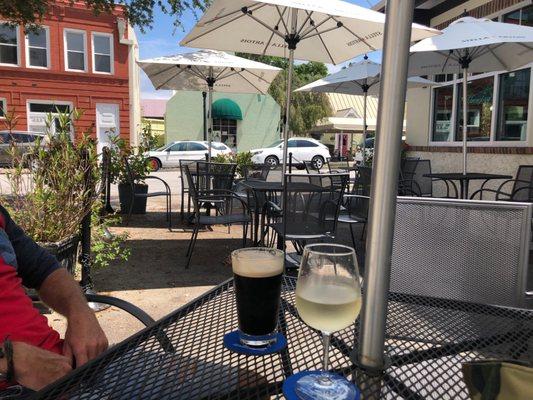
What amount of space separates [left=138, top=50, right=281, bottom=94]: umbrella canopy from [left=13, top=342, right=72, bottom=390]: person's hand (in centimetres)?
566

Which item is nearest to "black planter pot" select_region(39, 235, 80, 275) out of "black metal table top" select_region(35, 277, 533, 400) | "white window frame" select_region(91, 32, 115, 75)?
"black metal table top" select_region(35, 277, 533, 400)

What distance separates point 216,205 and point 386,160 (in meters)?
5.73

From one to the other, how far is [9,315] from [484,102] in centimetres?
855

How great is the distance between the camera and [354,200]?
5.13m

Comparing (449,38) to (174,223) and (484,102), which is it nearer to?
(484,102)

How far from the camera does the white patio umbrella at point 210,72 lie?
6594 mm

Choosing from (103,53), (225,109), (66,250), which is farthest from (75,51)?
(66,250)

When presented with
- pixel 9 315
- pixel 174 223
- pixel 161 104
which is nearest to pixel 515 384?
pixel 9 315

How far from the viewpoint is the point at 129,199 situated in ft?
23.1

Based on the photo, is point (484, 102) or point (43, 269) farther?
point (484, 102)

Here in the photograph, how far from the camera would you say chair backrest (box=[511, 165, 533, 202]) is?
4.84m

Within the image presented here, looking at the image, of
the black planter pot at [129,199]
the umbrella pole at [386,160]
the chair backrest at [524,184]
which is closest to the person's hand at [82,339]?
the umbrella pole at [386,160]

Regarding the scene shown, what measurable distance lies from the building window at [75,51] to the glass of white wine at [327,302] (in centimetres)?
2267

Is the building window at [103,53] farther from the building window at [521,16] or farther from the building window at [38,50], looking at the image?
the building window at [521,16]
